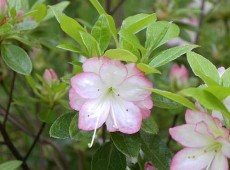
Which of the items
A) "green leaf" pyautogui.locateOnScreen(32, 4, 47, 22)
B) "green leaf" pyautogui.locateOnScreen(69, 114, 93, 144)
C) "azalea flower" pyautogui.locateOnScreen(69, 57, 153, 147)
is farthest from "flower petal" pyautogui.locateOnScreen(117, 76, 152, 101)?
Answer: "green leaf" pyautogui.locateOnScreen(32, 4, 47, 22)

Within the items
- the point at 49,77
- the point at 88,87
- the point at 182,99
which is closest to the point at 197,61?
the point at 182,99

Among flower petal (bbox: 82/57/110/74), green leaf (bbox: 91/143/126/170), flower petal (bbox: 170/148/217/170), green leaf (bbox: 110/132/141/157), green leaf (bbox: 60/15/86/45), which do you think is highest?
green leaf (bbox: 60/15/86/45)

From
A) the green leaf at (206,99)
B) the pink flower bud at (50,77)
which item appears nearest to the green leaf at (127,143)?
the green leaf at (206,99)

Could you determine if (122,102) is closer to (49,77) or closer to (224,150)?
(224,150)

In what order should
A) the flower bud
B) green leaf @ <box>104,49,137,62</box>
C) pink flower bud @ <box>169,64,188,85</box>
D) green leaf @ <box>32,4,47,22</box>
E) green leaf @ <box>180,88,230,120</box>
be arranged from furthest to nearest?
pink flower bud @ <box>169,64,188,85</box> < green leaf @ <box>32,4,47,22</box> < the flower bud < green leaf @ <box>104,49,137,62</box> < green leaf @ <box>180,88,230,120</box>

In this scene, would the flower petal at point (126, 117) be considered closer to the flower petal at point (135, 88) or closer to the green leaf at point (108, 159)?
the flower petal at point (135, 88)

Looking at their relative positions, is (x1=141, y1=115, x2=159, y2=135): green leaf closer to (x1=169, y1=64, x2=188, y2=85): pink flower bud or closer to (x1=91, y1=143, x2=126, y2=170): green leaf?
(x1=91, y1=143, x2=126, y2=170): green leaf

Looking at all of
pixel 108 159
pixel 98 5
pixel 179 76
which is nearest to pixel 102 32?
pixel 98 5
